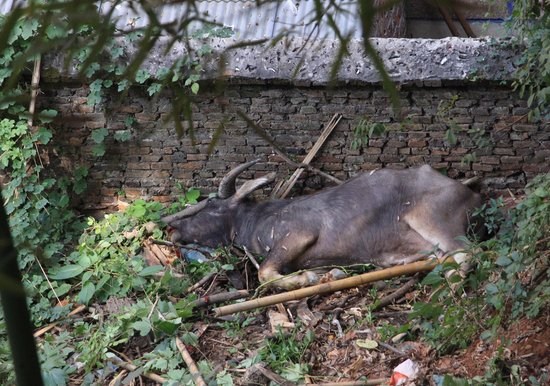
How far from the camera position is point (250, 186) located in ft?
20.5

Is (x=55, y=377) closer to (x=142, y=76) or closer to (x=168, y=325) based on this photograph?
(x=168, y=325)

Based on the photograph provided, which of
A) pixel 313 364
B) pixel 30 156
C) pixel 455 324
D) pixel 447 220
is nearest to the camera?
pixel 455 324

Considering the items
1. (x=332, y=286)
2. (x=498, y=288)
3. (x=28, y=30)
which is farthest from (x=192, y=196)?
(x=498, y=288)

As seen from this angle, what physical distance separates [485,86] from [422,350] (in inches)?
91.7

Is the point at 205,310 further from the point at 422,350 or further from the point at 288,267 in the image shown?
the point at 422,350

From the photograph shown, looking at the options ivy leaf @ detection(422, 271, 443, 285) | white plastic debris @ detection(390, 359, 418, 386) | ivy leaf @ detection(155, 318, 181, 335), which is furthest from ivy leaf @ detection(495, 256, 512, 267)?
ivy leaf @ detection(155, 318, 181, 335)

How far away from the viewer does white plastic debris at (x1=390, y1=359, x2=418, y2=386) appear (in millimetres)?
4293

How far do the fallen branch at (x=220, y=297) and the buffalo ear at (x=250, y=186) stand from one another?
99 cm

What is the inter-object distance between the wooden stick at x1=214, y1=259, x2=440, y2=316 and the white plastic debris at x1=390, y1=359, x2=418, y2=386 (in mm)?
1016

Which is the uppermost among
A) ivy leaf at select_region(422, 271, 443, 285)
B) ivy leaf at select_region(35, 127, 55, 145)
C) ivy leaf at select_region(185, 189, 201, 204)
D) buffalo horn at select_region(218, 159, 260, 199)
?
ivy leaf at select_region(35, 127, 55, 145)

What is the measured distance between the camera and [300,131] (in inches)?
248

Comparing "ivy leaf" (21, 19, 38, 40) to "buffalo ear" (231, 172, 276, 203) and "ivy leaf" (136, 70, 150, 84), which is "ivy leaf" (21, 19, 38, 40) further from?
"buffalo ear" (231, 172, 276, 203)

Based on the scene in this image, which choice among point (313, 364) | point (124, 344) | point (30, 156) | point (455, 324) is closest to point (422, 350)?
point (455, 324)

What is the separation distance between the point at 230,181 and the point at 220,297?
110cm
